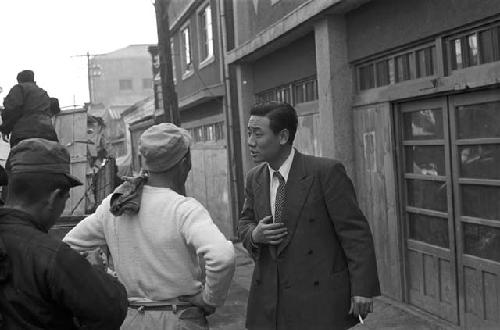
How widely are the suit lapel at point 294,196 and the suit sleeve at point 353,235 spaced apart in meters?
0.12

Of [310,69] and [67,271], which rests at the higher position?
[310,69]

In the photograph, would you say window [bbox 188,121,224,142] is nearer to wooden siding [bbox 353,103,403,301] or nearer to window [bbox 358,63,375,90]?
window [bbox 358,63,375,90]

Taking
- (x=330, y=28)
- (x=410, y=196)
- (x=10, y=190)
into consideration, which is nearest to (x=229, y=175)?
(x=330, y=28)

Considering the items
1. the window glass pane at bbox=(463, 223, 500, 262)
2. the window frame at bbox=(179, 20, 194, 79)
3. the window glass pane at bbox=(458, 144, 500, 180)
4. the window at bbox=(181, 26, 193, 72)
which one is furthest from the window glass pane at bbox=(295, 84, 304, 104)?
the window at bbox=(181, 26, 193, 72)

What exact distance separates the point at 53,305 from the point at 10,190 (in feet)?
1.56

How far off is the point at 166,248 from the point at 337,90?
18.4 ft

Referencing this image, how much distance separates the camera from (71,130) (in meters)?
9.13

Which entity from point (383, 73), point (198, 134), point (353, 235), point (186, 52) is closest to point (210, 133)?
point (198, 134)

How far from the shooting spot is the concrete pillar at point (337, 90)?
844 cm

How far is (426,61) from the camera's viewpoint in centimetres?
688

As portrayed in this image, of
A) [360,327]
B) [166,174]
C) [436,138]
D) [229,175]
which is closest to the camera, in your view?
[166,174]

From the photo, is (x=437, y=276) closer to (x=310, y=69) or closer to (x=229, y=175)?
(x=310, y=69)

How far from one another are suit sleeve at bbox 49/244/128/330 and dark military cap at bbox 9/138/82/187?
1.11 feet

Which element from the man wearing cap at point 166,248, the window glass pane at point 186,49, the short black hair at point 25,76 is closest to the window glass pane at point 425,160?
the man wearing cap at point 166,248
